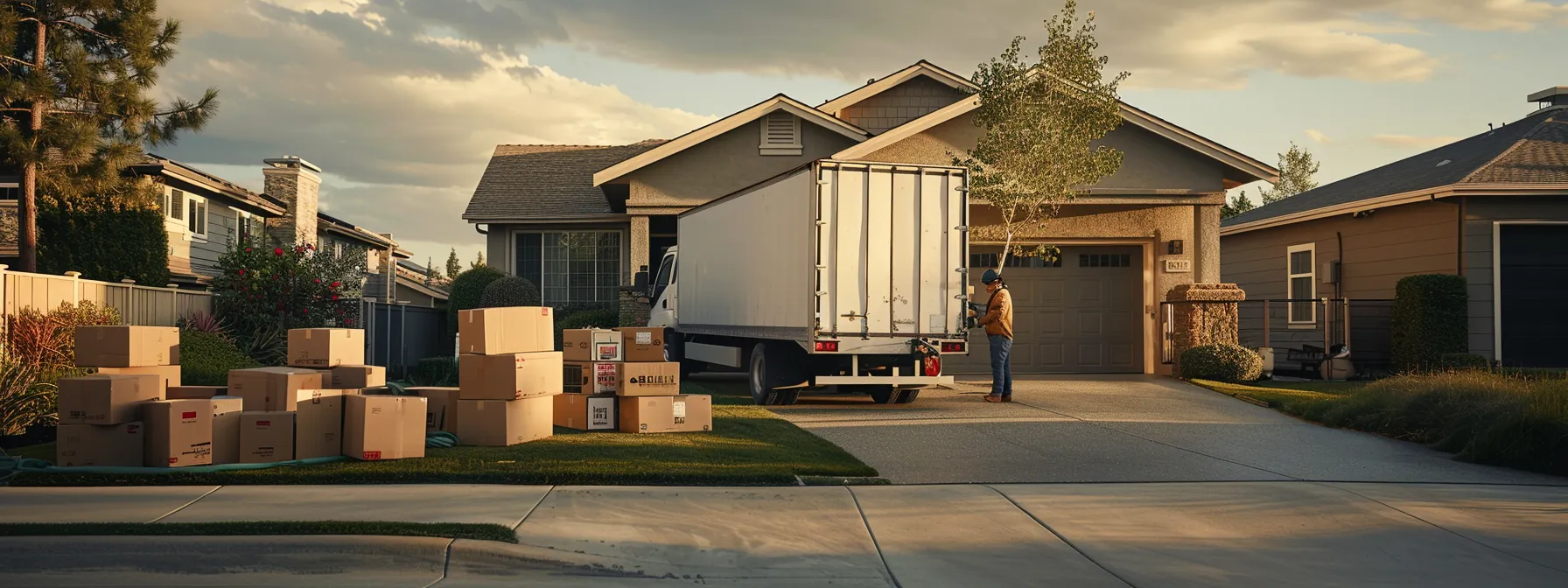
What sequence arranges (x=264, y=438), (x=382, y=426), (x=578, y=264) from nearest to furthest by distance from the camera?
(x=264, y=438) < (x=382, y=426) < (x=578, y=264)

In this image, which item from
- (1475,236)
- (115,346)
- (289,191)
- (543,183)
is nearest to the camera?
(115,346)

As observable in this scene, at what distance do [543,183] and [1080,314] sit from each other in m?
12.5

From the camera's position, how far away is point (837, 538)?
7.36m

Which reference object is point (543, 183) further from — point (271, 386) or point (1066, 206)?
point (271, 386)

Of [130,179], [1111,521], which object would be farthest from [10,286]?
[1111,521]

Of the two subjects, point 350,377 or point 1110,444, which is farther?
point 1110,444

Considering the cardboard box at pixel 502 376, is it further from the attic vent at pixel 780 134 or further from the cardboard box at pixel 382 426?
the attic vent at pixel 780 134

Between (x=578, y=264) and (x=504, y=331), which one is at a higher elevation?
(x=578, y=264)

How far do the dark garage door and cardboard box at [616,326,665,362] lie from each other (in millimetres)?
15662

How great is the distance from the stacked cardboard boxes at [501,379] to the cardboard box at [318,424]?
914 mm

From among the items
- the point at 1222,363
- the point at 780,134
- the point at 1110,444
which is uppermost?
the point at 780,134

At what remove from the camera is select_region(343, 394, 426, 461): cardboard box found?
9.50 metres

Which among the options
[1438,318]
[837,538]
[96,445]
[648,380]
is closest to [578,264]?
[648,380]

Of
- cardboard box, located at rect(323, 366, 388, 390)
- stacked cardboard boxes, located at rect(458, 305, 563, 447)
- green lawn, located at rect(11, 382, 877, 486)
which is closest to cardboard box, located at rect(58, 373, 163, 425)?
green lawn, located at rect(11, 382, 877, 486)
